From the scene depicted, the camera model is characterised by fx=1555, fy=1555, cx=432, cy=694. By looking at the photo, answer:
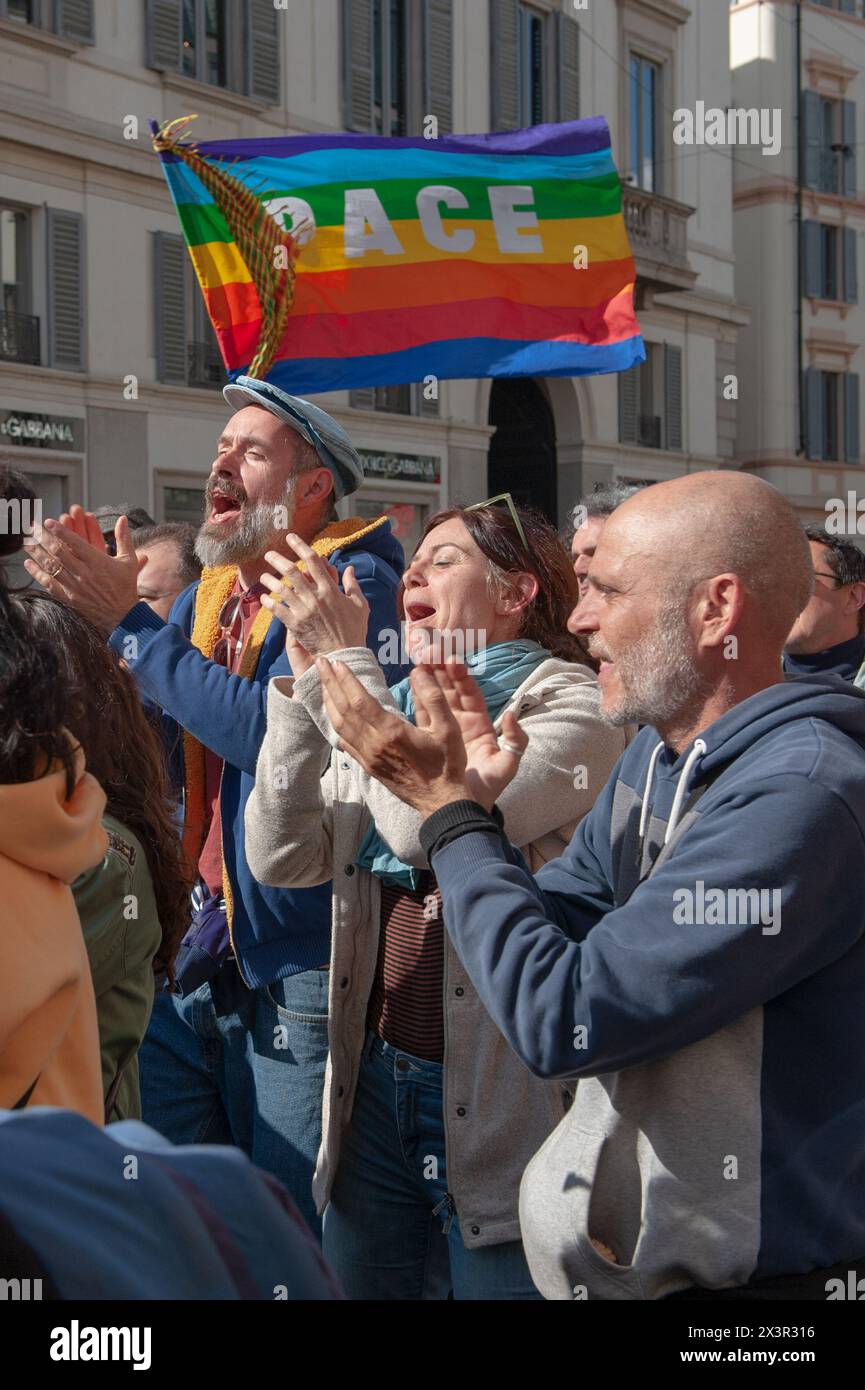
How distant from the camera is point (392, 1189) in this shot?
8.87 feet

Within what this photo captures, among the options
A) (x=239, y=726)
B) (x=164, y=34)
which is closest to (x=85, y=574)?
(x=239, y=726)

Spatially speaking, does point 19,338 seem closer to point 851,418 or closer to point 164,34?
point 164,34

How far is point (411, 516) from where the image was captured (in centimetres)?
1859

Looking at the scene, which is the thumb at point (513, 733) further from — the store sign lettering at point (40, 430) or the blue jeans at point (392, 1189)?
the store sign lettering at point (40, 430)

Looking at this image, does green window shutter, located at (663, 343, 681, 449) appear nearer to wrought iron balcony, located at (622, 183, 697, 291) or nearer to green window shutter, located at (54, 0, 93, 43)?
wrought iron balcony, located at (622, 183, 697, 291)

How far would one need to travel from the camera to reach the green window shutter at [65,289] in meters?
14.6

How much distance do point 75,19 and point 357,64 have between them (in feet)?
13.3

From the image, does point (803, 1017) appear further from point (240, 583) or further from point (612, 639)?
point (240, 583)

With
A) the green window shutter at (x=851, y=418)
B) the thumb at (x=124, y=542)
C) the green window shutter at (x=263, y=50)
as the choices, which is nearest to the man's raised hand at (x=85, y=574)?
the thumb at (x=124, y=542)

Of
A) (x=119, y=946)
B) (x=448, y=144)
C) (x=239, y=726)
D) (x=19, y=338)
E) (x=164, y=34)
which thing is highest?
(x=164, y=34)

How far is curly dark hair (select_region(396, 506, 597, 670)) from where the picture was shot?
10.0ft

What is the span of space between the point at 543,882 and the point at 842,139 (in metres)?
28.5

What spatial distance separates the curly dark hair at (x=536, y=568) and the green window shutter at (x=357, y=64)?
15.6m

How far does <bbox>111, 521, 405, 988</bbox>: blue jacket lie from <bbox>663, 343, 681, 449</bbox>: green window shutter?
2028cm
